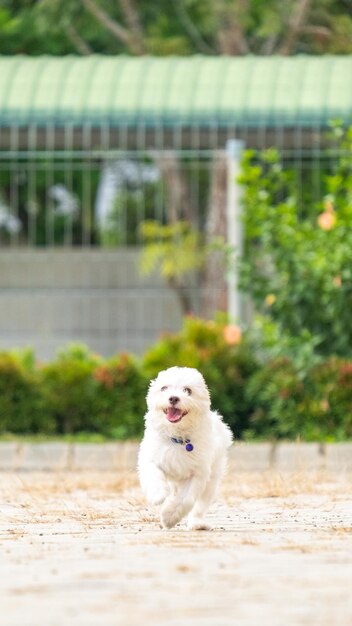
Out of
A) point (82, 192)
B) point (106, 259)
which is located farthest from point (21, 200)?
point (106, 259)

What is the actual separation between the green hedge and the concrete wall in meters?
1.89

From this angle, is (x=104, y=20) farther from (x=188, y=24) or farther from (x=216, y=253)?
(x=216, y=253)

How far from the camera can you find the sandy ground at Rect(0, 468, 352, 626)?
5518 millimetres

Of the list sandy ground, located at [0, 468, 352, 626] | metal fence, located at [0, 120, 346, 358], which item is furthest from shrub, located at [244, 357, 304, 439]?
sandy ground, located at [0, 468, 352, 626]

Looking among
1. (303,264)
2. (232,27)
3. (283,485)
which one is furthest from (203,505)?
(232,27)

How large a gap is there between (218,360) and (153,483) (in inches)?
338

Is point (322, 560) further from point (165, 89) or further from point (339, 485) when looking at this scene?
point (165, 89)

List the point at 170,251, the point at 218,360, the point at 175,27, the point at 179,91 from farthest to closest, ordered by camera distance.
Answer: the point at 175,27 → the point at 170,251 → the point at 179,91 → the point at 218,360

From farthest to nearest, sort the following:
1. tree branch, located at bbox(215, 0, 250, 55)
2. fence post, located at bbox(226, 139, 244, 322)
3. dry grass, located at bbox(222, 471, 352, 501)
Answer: tree branch, located at bbox(215, 0, 250, 55), fence post, located at bbox(226, 139, 244, 322), dry grass, located at bbox(222, 471, 352, 501)

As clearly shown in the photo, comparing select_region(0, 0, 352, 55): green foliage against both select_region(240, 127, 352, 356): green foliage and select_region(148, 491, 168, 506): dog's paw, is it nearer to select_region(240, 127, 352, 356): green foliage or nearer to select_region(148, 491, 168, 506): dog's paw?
select_region(240, 127, 352, 356): green foliage

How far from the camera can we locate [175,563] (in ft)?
23.0

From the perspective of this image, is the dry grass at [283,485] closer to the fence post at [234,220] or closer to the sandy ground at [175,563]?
the sandy ground at [175,563]

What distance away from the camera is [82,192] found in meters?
27.6

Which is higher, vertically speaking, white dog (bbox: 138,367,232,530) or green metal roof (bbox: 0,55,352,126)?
white dog (bbox: 138,367,232,530)
